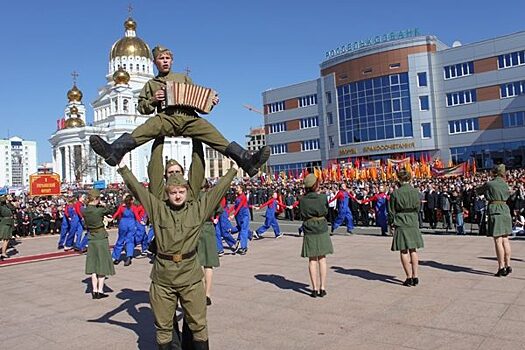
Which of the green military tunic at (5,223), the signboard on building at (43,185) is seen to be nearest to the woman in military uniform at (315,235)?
the green military tunic at (5,223)

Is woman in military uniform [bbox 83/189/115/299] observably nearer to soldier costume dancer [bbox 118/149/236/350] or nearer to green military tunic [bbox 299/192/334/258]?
green military tunic [bbox 299/192/334/258]

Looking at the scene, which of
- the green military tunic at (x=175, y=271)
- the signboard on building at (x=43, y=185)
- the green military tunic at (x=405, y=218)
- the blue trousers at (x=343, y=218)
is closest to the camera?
the green military tunic at (x=175, y=271)

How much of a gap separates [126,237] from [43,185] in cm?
2260

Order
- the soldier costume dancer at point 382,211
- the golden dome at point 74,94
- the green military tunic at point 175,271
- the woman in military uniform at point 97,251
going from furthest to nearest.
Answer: the golden dome at point 74,94 → the soldier costume dancer at point 382,211 → the woman in military uniform at point 97,251 → the green military tunic at point 175,271

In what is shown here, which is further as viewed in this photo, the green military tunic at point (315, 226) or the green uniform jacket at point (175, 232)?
the green military tunic at point (315, 226)

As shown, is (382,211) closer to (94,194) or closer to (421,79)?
(94,194)

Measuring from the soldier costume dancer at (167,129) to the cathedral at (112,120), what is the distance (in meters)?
76.4

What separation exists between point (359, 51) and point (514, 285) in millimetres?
49527

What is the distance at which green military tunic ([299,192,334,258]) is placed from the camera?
7.43 meters

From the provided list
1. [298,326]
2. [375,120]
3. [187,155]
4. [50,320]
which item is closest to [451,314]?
[298,326]

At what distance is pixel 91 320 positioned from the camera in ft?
21.6

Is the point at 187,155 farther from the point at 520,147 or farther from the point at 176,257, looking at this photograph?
the point at 176,257

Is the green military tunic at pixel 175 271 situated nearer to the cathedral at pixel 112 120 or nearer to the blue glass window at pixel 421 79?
the blue glass window at pixel 421 79

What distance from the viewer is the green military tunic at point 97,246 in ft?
26.5
